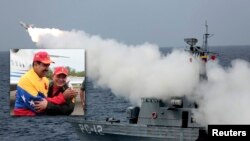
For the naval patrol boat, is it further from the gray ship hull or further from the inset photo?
the inset photo

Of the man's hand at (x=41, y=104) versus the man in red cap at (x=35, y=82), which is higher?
the man in red cap at (x=35, y=82)

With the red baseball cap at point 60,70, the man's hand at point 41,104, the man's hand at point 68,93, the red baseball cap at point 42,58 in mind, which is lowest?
the man's hand at point 41,104

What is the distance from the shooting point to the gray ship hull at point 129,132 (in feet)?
114

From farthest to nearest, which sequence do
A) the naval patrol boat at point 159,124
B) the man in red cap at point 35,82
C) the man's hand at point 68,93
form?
the man's hand at point 68,93, the man in red cap at point 35,82, the naval patrol boat at point 159,124

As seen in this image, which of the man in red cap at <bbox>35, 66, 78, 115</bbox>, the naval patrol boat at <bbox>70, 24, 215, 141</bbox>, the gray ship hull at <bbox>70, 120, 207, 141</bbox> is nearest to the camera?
the gray ship hull at <bbox>70, 120, 207, 141</bbox>

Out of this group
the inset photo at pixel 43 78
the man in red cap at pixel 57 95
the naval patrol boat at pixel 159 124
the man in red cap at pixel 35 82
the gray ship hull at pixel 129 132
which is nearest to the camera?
the gray ship hull at pixel 129 132

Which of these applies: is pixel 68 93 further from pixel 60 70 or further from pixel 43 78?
pixel 43 78

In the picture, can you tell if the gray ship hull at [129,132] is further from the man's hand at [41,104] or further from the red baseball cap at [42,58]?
the red baseball cap at [42,58]

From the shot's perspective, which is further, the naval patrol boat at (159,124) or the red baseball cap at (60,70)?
the red baseball cap at (60,70)

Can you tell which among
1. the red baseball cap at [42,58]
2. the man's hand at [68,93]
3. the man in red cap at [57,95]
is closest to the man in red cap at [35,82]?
the red baseball cap at [42,58]

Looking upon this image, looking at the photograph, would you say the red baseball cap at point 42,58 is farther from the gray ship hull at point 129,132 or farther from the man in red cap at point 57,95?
the gray ship hull at point 129,132

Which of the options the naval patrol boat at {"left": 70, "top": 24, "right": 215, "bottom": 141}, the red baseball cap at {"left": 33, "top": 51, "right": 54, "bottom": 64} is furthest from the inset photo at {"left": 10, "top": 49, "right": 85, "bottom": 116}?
the naval patrol boat at {"left": 70, "top": 24, "right": 215, "bottom": 141}

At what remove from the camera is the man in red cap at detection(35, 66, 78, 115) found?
1454 inches

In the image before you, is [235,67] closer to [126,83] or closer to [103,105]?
[126,83]
